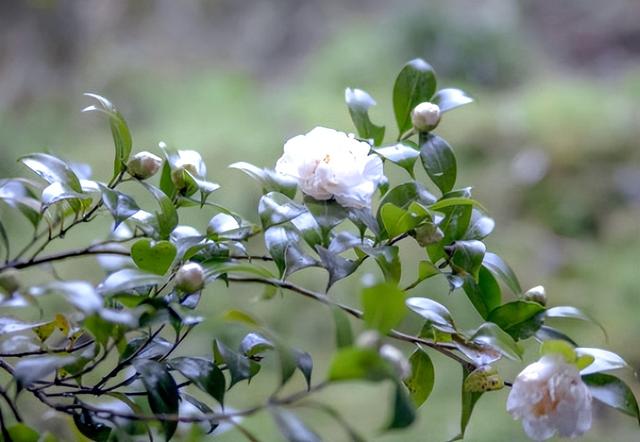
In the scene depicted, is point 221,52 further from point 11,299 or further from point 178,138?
point 11,299

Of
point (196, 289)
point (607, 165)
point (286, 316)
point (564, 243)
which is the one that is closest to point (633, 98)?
point (607, 165)

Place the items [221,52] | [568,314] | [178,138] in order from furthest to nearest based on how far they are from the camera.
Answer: [221,52]
[178,138]
[568,314]

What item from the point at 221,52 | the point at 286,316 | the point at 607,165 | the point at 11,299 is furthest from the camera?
the point at 221,52

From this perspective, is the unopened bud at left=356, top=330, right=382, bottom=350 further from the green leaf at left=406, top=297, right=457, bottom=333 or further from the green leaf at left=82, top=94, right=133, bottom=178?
the green leaf at left=82, top=94, right=133, bottom=178

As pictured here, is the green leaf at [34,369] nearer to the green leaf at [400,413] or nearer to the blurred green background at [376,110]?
the green leaf at [400,413]

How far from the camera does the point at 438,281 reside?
154 cm

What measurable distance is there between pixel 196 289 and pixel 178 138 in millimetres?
1543

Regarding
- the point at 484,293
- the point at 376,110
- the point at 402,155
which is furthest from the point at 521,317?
the point at 376,110

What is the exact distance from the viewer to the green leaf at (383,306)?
1.40 ft

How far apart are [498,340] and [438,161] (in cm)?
16

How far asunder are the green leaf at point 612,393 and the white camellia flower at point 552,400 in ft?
0.05

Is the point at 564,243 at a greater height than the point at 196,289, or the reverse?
the point at 196,289

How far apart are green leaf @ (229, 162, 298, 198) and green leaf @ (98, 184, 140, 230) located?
3.1 inches

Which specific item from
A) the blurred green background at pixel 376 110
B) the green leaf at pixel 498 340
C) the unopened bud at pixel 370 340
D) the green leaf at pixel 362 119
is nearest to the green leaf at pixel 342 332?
the unopened bud at pixel 370 340
